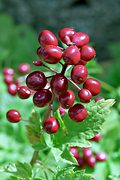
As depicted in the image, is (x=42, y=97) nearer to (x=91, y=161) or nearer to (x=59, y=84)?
(x=59, y=84)

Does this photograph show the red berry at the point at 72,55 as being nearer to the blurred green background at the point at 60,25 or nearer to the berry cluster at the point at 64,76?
the berry cluster at the point at 64,76

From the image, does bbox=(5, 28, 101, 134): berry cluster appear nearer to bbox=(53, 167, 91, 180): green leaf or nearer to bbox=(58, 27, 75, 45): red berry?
bbox=(58, 27, 75, 45): red berry

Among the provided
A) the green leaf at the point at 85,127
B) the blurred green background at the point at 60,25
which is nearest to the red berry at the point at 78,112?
the green leaf at the point at 85,127

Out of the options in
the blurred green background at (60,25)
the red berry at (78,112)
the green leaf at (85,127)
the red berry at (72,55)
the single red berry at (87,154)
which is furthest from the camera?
the blurred green background at (60,25)

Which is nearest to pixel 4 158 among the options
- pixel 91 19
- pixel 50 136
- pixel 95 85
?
pixel 50 136

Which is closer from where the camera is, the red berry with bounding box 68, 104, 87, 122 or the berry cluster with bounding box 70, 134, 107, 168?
the red berry with bounding box 68, 104, 87, 122

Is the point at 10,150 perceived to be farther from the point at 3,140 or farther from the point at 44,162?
the point at 44,162

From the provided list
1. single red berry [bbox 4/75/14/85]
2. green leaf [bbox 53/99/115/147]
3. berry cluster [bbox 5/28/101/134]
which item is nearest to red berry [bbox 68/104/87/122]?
berry cluster [bbox 5/28/101/134]
